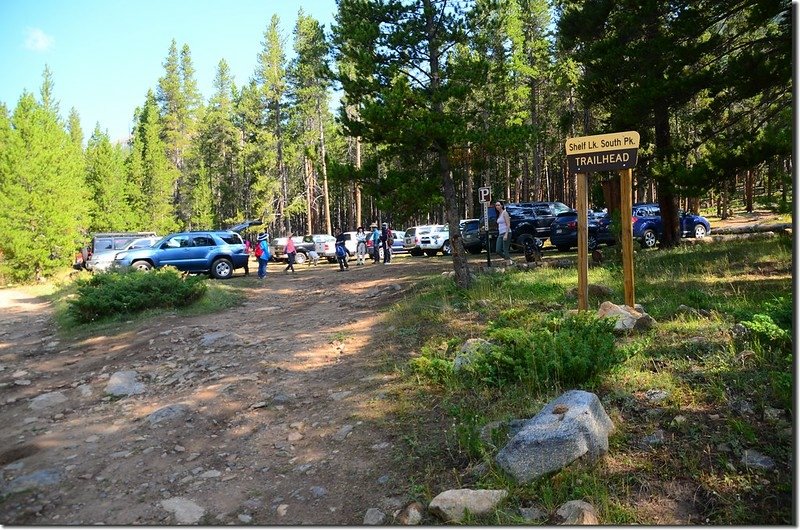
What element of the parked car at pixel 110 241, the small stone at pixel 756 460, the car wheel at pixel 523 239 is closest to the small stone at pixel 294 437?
the small stone at pixel 756 460

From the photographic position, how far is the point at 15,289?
75.7ft

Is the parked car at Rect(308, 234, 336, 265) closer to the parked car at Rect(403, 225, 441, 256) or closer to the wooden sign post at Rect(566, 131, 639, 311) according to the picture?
the parked car at Rect(403, 225, 441, 256)

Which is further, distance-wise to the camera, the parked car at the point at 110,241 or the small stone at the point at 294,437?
the parked car at the point at 110,241

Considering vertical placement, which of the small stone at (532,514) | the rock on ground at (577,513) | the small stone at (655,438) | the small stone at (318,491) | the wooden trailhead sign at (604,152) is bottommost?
the small stone at (318,491)

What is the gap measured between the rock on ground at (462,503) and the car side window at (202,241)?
1933 cm

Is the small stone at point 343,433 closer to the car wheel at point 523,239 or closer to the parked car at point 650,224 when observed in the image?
the car wheel at point 523,239

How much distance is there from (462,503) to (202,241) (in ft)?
64.3

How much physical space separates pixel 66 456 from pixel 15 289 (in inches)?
886

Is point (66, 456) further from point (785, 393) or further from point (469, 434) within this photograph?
point (785, 393)

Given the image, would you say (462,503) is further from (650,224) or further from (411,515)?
(650,224)

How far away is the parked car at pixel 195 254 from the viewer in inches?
777

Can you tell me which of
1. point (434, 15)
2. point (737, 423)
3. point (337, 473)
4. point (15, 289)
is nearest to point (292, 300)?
point (434, 15)

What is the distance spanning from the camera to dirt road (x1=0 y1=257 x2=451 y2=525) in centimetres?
406

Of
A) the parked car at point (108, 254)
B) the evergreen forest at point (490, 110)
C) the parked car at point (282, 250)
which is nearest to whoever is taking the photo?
the evergreen forest at point (490, 110)
